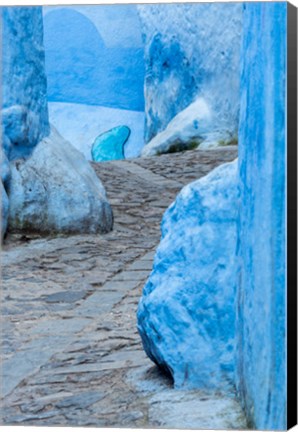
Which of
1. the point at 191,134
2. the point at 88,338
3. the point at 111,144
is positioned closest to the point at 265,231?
the point at 88,338

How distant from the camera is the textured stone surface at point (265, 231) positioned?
2.55m

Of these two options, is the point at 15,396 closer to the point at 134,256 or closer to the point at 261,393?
the point at 261,393

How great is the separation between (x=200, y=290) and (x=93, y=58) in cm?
1083

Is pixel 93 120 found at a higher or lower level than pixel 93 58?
lower

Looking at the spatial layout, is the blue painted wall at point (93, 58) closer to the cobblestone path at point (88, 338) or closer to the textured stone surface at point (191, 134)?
the textured stone surface at point (191, 134)

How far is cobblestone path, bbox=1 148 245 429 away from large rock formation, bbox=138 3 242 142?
3823 millimetres

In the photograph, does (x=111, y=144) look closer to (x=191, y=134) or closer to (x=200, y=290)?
(x=191, y=134)

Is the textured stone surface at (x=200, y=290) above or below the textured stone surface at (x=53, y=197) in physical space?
above

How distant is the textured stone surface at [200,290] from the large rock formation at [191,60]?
25.7 feet

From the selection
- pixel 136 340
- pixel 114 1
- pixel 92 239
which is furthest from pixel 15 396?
pixel 92 239

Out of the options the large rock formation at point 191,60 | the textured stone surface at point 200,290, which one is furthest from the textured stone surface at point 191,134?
the textured stone surface at point 200,290

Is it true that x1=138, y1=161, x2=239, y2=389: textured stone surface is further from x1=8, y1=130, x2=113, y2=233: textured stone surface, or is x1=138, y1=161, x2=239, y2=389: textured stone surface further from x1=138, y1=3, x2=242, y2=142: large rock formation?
x1=138, y1=3, x2=242, y2=142: large rock formation

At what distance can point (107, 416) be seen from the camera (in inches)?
120

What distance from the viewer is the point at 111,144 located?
45.2 ft
